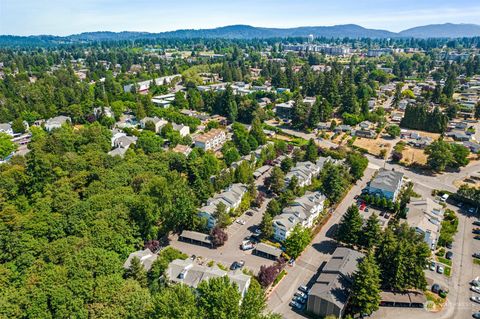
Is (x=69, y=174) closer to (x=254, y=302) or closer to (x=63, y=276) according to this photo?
(x=63, y=276)

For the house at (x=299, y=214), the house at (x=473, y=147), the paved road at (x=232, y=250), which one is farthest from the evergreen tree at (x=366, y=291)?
the house at (x=473, y=147)

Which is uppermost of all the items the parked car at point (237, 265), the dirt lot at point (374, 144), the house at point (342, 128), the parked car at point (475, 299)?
the house at point (342, 128)

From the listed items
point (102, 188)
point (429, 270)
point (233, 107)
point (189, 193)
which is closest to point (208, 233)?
point (189, 193)

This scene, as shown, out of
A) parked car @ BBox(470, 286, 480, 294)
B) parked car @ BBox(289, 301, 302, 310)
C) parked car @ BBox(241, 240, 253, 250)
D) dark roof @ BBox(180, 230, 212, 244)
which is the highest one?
dark roof @ BBox(180, 230, 212, 244)

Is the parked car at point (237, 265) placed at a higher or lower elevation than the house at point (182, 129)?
lower

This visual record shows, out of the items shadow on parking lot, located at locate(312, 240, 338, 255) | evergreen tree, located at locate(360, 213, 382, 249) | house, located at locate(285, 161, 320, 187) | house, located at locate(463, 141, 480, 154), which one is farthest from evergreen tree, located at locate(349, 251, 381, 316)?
house, located at locate(463, 141, 480, 154)

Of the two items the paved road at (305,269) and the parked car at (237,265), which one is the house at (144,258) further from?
the paved road at (305,269)

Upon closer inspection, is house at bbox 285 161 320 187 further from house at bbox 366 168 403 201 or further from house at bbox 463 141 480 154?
house at bbox 463 141 480 154
